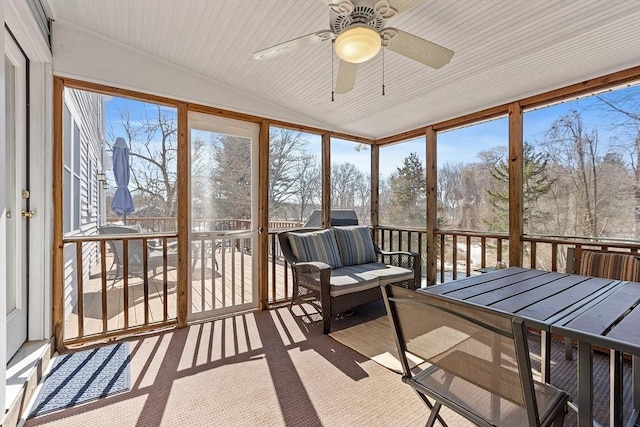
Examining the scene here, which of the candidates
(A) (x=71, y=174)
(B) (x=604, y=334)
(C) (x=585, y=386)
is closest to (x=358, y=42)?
(B) (x=604, y=334)

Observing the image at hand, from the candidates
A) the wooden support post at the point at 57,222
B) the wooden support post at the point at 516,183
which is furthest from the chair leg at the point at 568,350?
the wooden support post at the point at 57,222

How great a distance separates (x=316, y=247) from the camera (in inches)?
142

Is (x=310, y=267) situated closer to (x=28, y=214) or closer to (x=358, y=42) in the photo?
(x=358, y=42)

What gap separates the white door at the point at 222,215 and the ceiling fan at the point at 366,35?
1638mm

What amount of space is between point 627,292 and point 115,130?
13.4ft

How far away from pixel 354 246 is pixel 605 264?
2388mm

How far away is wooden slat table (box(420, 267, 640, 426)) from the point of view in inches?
44.9

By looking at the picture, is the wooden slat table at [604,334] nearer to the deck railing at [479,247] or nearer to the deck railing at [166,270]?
the deck railing at [479,247]

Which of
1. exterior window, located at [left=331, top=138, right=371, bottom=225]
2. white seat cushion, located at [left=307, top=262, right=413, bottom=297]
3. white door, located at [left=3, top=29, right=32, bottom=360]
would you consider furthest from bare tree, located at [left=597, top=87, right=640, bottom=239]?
white door, located at [left=3, top=29, right=32, bottom=360]

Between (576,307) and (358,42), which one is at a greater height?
(358,42)

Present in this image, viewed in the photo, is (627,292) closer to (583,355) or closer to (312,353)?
(583,355)

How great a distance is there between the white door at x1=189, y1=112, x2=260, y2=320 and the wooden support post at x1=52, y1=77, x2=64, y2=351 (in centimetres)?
108

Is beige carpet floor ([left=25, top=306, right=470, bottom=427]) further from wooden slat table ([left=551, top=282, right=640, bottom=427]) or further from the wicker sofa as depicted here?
wooden slat table ([left=551, top=282, right=640, bottom=427])

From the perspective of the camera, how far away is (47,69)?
246cm
